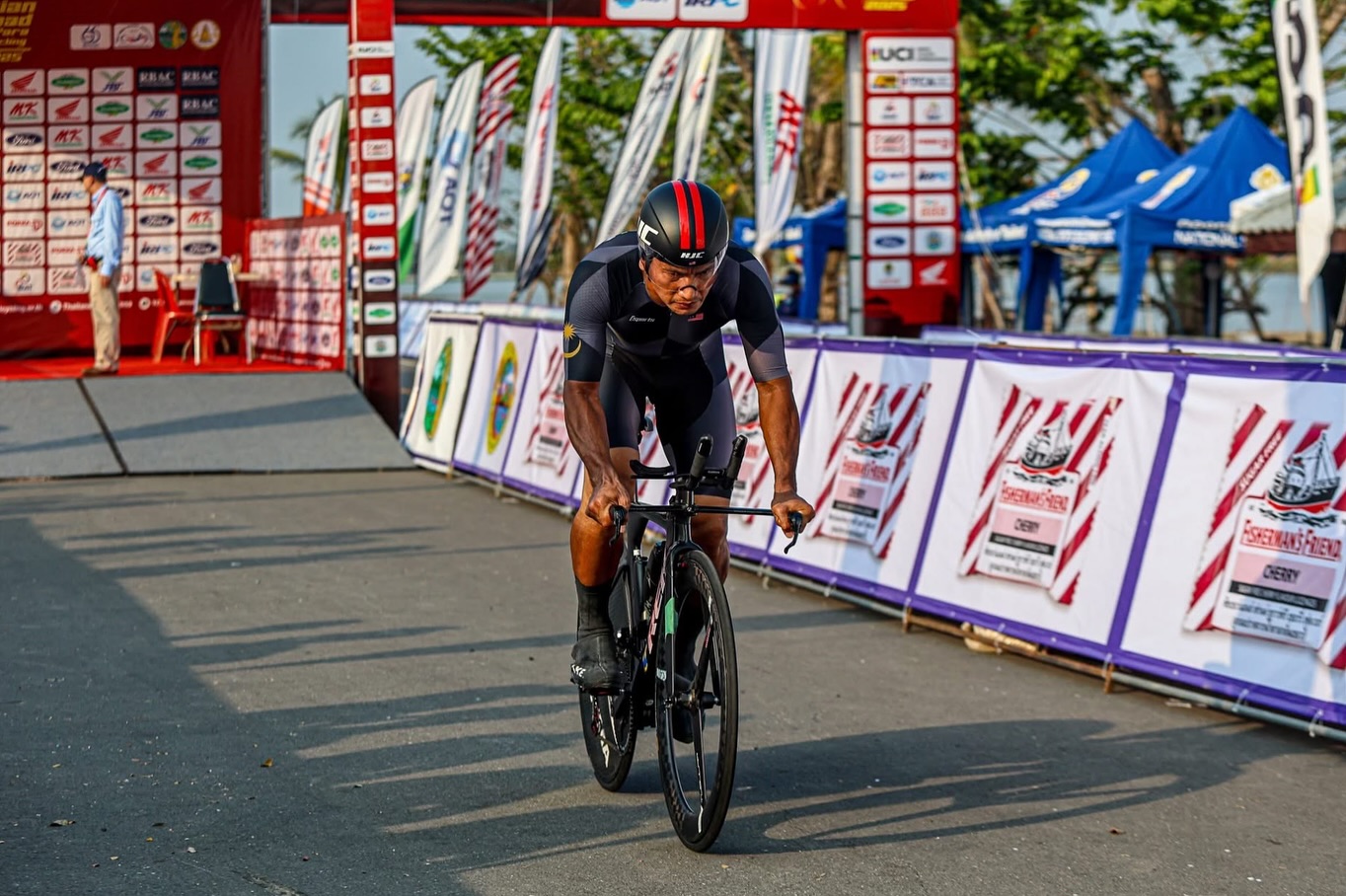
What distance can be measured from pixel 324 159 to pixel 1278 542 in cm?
3053

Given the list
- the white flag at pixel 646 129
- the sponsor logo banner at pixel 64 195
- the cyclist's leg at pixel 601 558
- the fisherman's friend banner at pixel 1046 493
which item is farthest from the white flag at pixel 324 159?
the cyclist's leg at pixel 601 558

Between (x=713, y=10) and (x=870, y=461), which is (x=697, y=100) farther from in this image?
(x=870, y=461)

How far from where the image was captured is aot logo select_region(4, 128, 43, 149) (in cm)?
2266

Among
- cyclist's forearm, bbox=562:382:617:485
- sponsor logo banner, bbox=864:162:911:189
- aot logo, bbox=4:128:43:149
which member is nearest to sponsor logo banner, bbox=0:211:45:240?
aot logo, bbox=4:128:43:149

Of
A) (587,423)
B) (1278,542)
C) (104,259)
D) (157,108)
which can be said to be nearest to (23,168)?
(157,108)

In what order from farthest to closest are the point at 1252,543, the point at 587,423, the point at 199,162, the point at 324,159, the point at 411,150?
the point at 324,159, the point at 411,150, the point at 199,162, the point at 1252,543, the point at 587,423

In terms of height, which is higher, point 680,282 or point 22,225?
point 22,225

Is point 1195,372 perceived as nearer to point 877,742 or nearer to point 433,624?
point 877,742

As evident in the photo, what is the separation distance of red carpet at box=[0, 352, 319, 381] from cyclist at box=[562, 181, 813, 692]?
45.2ft

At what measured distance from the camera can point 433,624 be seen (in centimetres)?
948

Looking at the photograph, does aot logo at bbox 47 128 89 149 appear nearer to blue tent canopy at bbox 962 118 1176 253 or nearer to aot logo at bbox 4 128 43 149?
aot logo at bbox 4 128 43 149

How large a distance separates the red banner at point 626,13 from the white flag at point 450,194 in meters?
13.7

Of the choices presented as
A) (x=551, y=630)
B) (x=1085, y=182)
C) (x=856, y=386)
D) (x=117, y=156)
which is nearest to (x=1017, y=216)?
(x=1085, y=182)

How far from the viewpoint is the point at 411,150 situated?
115 feet
